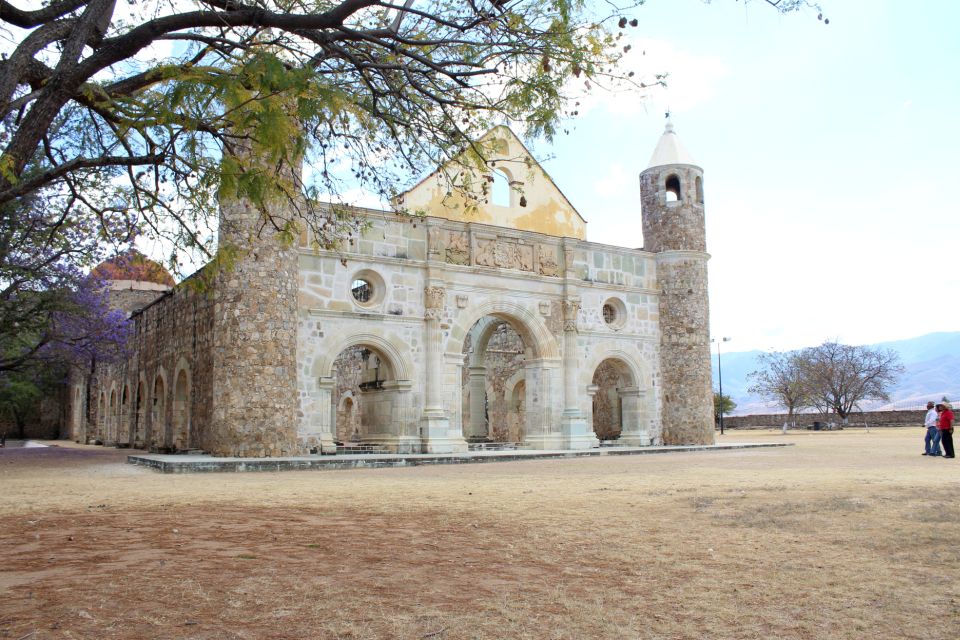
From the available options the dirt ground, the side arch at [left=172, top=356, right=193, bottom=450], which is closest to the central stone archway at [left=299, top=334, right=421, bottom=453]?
the side arch at [left=172, top=356, right=193, bottom=450]

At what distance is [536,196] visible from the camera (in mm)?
23203

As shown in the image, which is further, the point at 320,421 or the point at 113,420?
the point at 113,420

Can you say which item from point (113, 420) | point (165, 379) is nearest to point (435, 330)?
point (165, 379)

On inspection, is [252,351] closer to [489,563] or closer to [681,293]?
[489,563]

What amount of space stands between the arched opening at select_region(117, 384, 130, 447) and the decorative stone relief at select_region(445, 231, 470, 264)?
14.2m

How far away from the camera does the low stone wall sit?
4697 centimetres

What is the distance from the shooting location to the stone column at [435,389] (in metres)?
19.2

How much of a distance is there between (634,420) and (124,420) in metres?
18.2

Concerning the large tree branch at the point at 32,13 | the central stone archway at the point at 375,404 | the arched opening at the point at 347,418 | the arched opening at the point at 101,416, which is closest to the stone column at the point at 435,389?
the central stone archway at the point at 375,404

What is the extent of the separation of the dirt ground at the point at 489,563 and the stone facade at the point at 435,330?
22.9 feet

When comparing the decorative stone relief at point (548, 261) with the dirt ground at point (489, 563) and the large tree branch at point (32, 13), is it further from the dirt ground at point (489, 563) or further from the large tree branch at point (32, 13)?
the large tree branch at point (32, 13)

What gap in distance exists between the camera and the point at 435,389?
19.5 meters

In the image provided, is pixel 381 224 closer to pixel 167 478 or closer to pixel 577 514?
pixel 167 478

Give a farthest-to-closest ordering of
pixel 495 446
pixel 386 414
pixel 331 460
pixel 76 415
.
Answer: pixel 76 415 → pixel 495 446 → pixel 386 414 → pixel 331 460
